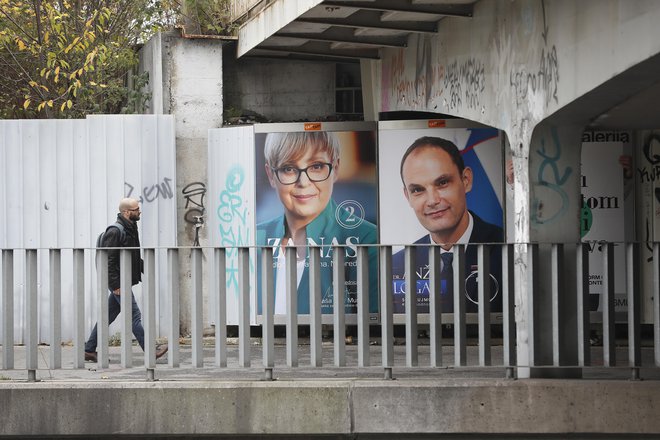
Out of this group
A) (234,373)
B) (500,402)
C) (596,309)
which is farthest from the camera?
(596,309)

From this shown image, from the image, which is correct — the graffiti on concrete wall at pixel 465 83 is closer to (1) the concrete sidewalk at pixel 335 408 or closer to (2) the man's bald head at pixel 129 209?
(1) the concrete sidewalk at pixel 335 408

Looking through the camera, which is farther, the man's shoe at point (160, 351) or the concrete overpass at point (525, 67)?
the man's shoe at point (160, 351)

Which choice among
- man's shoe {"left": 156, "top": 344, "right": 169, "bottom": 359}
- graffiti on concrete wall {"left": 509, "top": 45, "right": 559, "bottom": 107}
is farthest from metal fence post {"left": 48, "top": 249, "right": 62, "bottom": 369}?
graffiti on concrete wall {"left": 509, "top": 45, "right": 559, "bottom": 107}

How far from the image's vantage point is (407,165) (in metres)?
13.4

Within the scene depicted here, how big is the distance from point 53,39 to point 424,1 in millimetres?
6963

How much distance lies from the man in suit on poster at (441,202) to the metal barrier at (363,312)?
151 inches

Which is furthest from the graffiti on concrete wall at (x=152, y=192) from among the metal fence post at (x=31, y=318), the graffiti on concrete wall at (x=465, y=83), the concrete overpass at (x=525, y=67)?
the metal fence post at (x=31, y=318)

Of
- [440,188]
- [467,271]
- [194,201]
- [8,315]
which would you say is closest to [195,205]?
[194,201]

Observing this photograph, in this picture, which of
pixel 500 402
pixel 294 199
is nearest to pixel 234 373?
pixel 500 402

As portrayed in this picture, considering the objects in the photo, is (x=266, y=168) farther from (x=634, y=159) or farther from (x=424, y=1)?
(x=634, y=159)

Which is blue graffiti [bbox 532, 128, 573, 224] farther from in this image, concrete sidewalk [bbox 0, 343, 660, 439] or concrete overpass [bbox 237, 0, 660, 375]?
concrete sidewalk [bbox 0, 343, 660, 439]

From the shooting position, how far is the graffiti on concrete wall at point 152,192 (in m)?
13.6

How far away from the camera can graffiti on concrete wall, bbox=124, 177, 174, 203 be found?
1364cm

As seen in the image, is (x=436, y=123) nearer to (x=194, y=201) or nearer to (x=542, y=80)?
(x=194, y=201)
